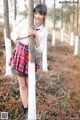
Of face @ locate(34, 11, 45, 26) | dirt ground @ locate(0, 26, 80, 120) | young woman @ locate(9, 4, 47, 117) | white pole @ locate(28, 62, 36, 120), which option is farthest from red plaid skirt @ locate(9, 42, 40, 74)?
dirt ground @ locate(0, 26, 80, 120)

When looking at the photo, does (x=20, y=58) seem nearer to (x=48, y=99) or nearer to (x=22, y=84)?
(x=22, y=84)

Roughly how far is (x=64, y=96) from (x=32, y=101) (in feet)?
9.32

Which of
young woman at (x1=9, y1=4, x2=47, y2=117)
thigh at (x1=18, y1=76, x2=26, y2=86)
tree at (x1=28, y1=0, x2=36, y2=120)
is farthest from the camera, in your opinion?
thigh at (x1=18, y1=76, x2=26, y2=86)

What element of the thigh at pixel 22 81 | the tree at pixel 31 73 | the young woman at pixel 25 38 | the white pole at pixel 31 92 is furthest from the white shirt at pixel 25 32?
the thigh at pixel 22 81

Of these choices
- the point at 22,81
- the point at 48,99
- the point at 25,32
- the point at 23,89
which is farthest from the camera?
the point at 48,99

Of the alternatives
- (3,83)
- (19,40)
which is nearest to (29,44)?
(19,40)

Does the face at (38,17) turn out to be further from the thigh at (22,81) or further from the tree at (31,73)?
the thigh at (22,81)

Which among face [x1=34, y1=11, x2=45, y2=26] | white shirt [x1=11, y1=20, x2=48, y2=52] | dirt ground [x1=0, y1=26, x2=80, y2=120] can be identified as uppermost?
face [x1=34, y1=11, x2=45, y2=26]

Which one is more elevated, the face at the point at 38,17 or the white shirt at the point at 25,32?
the face at the point at 38,17

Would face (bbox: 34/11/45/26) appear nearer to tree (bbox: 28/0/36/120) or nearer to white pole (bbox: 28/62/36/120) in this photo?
tree (bbox: 28/0/36/120)

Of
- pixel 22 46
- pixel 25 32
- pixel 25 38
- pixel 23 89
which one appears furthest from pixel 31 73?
pixel 25 32

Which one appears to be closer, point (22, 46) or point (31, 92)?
point (22, 46)

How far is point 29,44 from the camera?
20.4 feet

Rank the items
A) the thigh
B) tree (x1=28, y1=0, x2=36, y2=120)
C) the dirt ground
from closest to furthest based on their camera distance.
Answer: tree (x1=28, y1=0, x2=36, y2=120) < the thigh < the dirt ground
